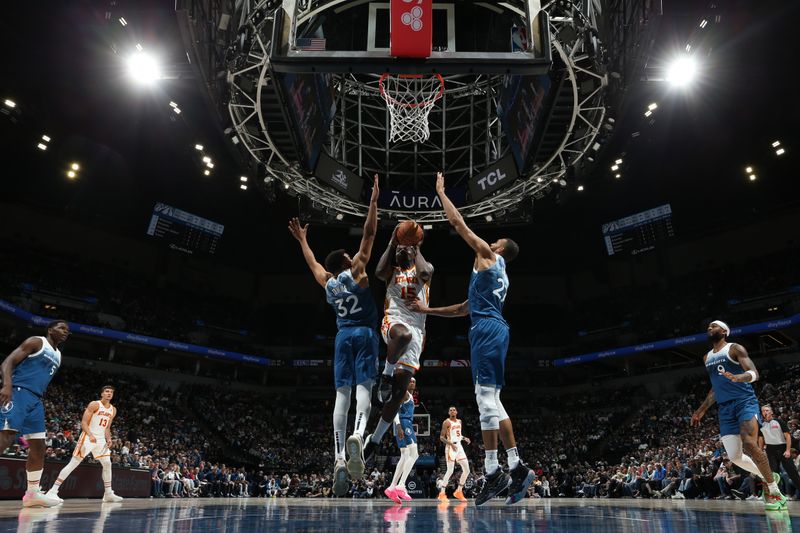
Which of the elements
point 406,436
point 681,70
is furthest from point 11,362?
point 681,70

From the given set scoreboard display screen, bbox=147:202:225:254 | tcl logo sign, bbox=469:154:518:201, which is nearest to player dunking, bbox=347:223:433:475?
tcl logo sign, bbox=469:154:518:201

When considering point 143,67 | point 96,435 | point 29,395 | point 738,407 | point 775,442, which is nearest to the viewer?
point 29,395

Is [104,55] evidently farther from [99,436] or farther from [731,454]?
[731,454]

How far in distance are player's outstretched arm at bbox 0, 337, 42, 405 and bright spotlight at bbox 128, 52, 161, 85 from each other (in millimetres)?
10448

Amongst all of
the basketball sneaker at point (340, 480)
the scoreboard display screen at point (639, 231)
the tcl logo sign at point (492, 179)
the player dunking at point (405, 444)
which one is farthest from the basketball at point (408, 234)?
the scoreboard display screen at point (639, 231)

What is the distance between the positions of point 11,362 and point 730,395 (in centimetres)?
752

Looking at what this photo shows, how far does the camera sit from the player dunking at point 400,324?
5.45 m

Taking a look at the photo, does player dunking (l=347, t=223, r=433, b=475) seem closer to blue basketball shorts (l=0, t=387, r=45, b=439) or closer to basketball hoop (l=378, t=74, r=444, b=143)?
blue basketball shorts (l=0, t=387, r=45, b=439)

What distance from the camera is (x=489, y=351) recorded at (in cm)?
534

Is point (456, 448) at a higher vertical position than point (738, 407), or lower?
lower

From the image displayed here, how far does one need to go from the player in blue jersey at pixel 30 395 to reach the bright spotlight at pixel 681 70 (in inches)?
539

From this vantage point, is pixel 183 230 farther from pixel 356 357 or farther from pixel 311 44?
pixel 356 357

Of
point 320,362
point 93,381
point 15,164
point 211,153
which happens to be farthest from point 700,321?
point 15,164

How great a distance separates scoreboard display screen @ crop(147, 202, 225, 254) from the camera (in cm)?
2927
